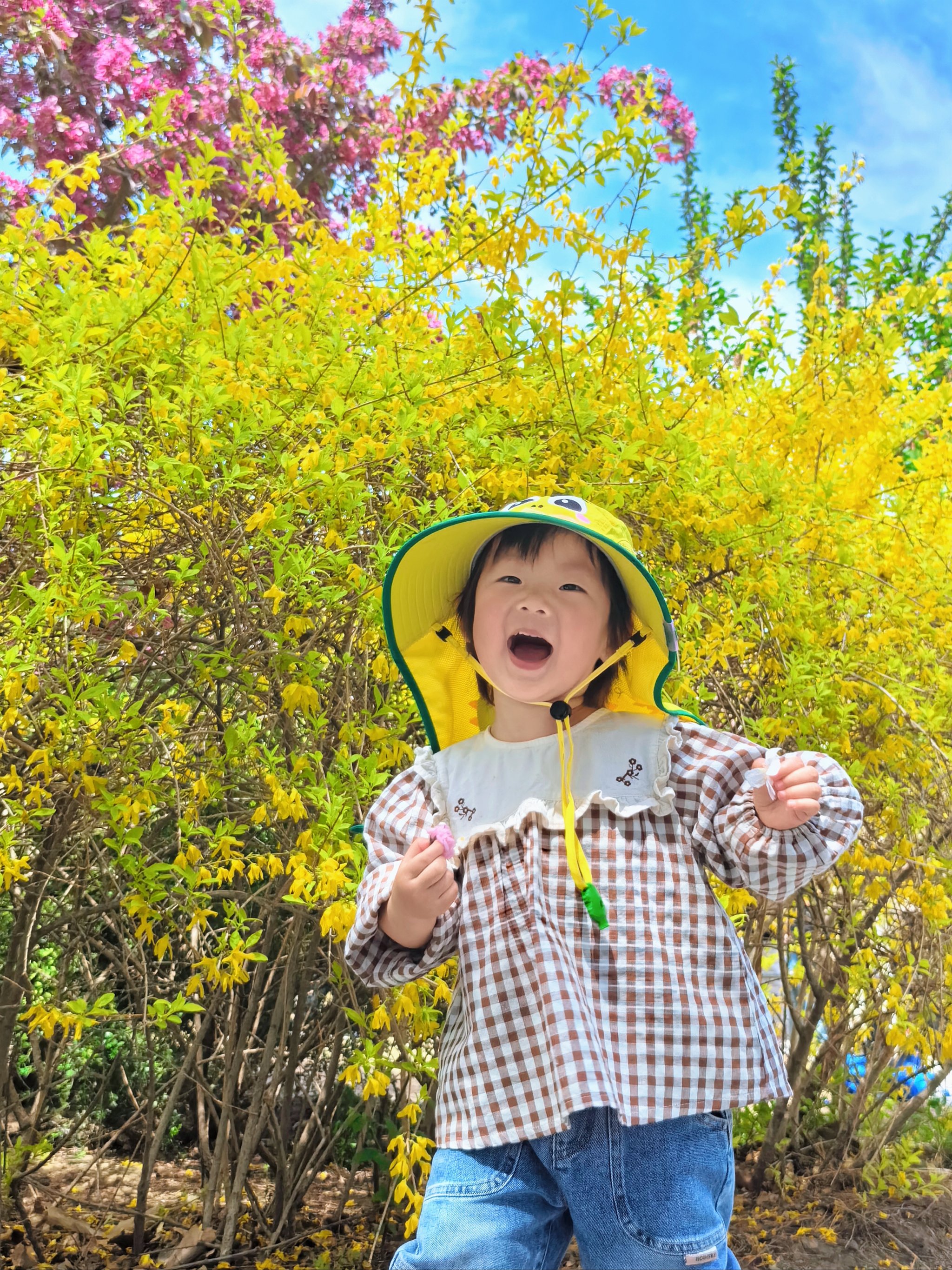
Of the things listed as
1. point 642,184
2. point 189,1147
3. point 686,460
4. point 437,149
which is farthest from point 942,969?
point 189,1147

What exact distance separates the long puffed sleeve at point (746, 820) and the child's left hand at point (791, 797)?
0.08 feet

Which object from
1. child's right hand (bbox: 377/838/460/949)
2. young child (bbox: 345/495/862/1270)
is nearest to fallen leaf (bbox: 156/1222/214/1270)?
young child (bbox: 345/495/862/1270)

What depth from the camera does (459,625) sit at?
1635mm

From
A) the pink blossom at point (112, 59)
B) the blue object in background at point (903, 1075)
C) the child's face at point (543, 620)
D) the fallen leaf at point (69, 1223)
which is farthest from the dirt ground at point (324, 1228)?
the pink blossom at point (112, 59)

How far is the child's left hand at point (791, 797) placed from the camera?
4.05 feet

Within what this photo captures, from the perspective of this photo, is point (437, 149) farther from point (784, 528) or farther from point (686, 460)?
point (784, 528)

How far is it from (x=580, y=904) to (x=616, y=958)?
75 mm

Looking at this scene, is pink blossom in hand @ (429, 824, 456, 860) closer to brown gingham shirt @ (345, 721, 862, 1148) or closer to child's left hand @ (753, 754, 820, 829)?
brown gingham shirt @ (345, 721, 862, 1148)

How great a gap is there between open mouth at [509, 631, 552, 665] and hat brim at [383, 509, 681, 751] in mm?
152

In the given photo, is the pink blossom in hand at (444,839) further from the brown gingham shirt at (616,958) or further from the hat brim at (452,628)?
the hat brim at (452,628)

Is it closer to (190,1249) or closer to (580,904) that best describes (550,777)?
(580,904)

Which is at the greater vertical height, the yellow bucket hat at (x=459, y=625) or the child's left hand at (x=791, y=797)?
the yellow bucket hat at (x=459, y=625)

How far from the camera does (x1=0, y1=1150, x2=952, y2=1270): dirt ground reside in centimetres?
257

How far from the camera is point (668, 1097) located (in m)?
1.23
